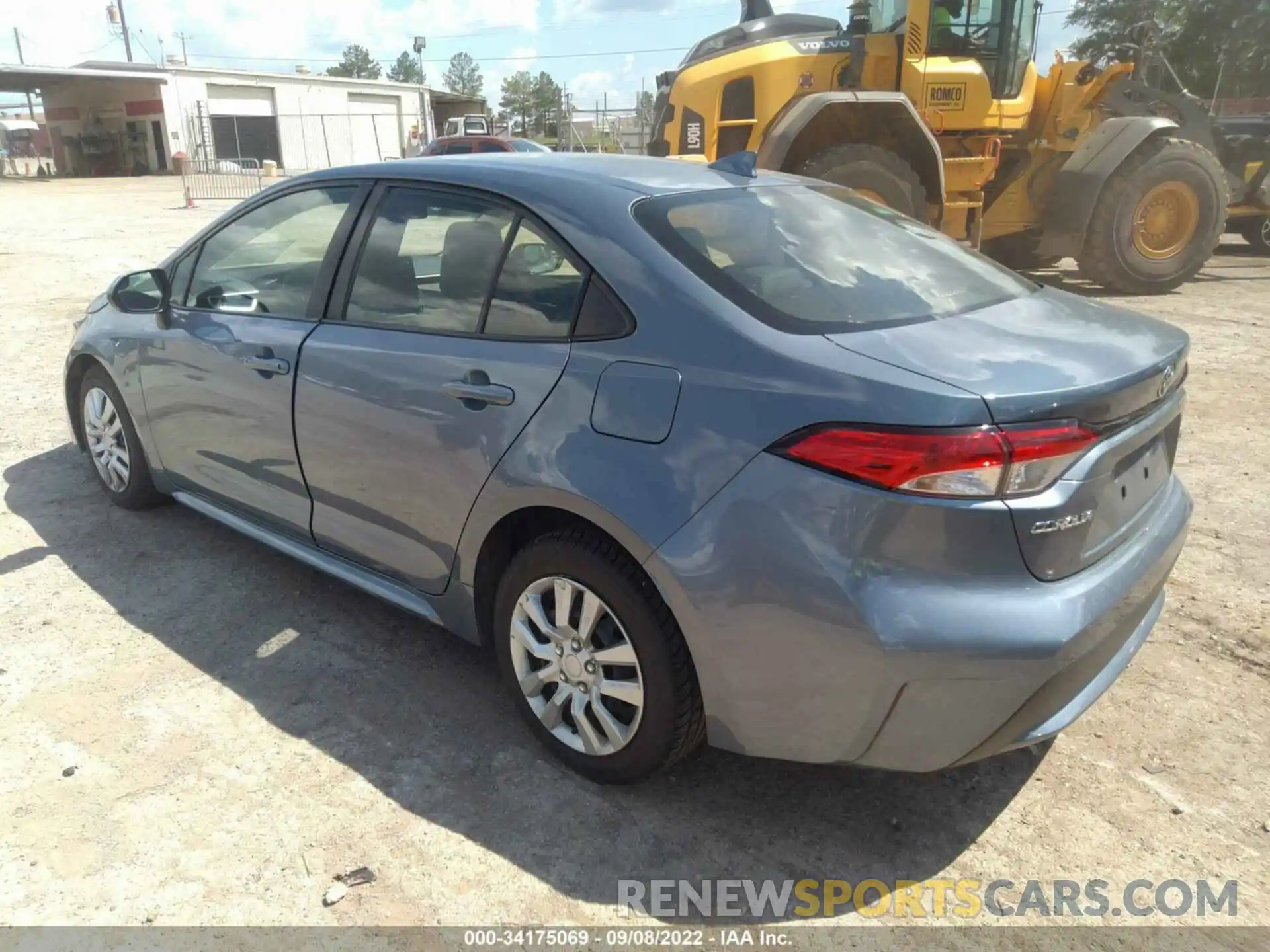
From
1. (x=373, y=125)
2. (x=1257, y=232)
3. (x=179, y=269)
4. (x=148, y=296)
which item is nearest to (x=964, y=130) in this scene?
(x=1257, y=232)

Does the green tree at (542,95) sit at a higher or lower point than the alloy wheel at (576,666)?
higher

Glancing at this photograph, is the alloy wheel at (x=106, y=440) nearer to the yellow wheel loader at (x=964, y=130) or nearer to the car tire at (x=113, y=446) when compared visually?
the car tire at (x=113, y=446)

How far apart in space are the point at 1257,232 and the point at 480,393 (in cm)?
1427

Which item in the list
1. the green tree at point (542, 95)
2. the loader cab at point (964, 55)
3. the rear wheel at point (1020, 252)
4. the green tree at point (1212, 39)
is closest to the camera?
the loader cab at point (964, 55)

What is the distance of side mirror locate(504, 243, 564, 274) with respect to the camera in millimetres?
2678

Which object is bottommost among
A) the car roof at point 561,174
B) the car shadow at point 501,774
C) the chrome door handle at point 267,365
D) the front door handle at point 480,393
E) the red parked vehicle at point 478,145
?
the car shadow at point 501,774

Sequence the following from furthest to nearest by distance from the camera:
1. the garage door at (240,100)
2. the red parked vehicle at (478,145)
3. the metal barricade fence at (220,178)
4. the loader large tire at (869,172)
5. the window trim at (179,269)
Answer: the garage door at (240,100)
the metal barricade fence at (220,178)
the red parked vehicle at (478,145)
the loader large tire at (869,172)
the window trim at (179,269)

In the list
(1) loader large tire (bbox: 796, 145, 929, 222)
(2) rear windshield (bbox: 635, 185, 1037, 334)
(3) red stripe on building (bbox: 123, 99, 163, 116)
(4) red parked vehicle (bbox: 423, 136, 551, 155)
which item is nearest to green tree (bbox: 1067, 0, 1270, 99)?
(4) red parked vehicle (bbox: 423, 136, 551, 155)

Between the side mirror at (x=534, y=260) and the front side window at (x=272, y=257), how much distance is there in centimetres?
88

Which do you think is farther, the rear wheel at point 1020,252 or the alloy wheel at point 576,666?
the rear wheel at point 1020,252

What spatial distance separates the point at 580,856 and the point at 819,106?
7.34 m

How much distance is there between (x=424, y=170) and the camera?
3.14 m

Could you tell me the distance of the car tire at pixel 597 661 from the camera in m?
2.41
